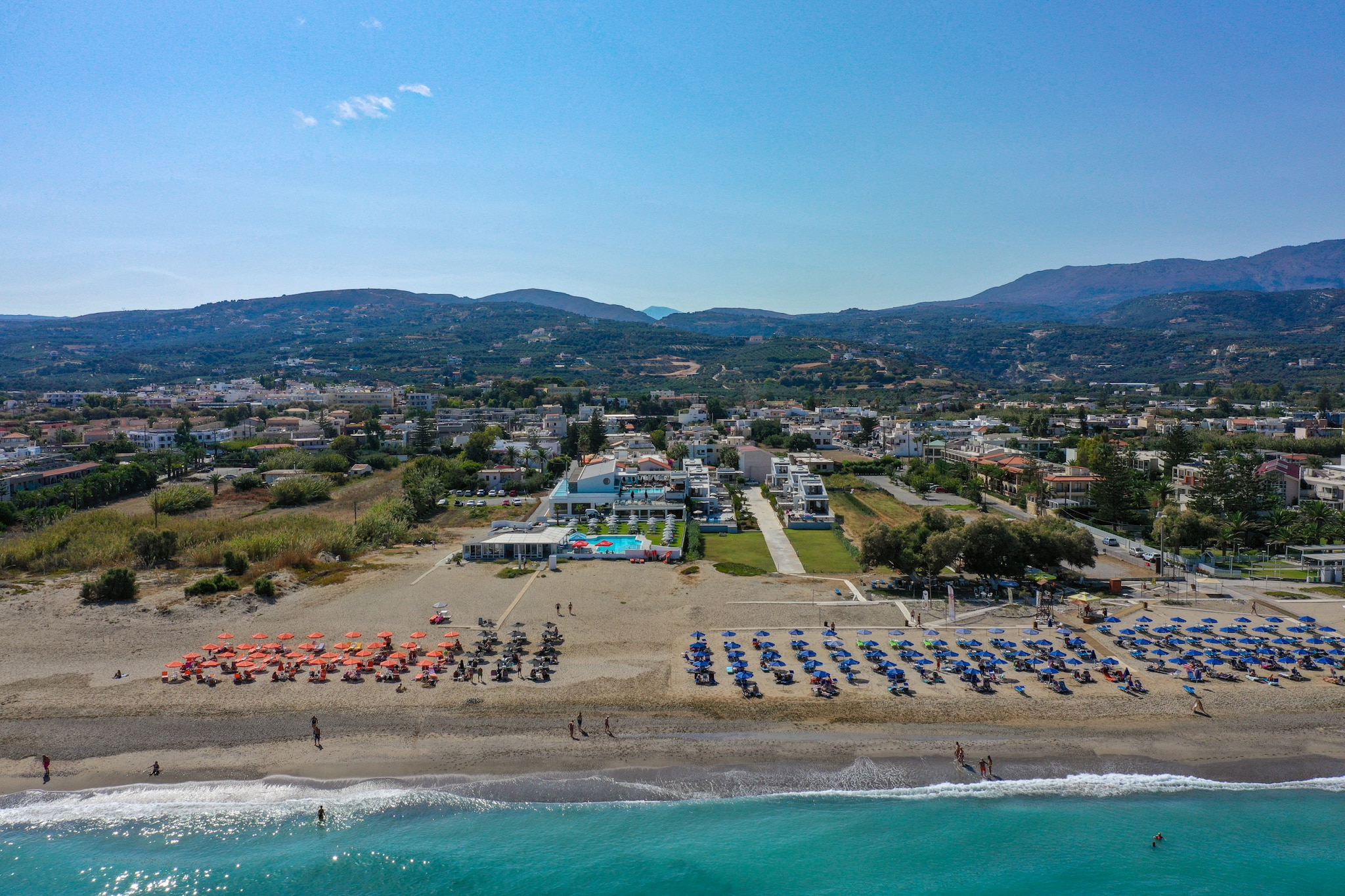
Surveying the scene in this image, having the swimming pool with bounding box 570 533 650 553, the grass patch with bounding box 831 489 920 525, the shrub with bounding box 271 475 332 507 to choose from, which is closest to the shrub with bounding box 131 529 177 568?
the shrub with bounding box 271 475 332 507

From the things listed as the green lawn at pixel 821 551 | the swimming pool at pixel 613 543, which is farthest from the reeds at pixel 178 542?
the green lawn at pixel 821 551

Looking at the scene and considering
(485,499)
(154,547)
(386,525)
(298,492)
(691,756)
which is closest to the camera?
(691,756)

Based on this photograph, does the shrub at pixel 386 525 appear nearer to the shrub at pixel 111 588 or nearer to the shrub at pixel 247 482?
the shrub at pixel 111 588

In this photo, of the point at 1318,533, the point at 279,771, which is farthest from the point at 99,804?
the point at 1318,533

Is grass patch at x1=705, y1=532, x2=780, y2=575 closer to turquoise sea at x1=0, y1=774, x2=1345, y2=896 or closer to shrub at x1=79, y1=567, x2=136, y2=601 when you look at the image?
turquoise sea at x1=0, y1=774, x2=1345, y2=896

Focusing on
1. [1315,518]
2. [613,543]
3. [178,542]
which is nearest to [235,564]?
[178,542]

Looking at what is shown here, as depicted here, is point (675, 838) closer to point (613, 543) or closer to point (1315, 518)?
point (613, 543)
